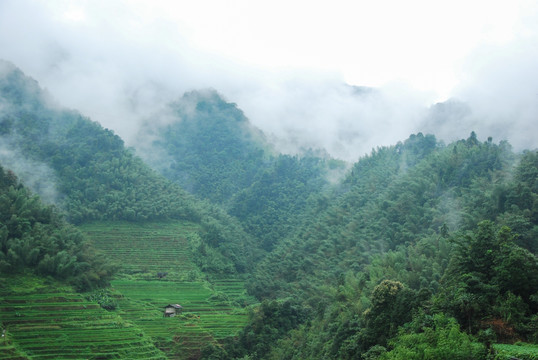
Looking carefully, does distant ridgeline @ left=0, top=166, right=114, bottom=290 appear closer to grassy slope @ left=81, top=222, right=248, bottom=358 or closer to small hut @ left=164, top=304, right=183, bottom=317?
grassy slope @ left=81, top=222, right=248, bottom=358

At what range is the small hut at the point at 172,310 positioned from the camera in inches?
1246

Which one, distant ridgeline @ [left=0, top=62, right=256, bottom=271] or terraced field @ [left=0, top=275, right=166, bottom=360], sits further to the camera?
distant ridgeline @ [left=0, top=62, right=256, bottom=271]

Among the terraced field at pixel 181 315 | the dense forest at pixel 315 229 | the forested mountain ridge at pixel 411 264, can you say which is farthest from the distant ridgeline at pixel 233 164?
the terraced field at pixel 181 315

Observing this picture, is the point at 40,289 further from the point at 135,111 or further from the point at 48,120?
the point at 135,111

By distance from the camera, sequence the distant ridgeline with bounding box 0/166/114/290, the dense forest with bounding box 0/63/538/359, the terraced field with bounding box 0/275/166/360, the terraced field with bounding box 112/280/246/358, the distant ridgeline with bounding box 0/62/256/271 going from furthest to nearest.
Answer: the distant ridgeline with bounding box 0/62/256/271, the terraced field with bounding box 112/280/246/358, the distant ridgeline with bounding box 0/166/114/290, the terraced field with bounding box 0/275/166/360, the dense forest with bounding box 0/63/538/359

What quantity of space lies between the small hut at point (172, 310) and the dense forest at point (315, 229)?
3970 mm

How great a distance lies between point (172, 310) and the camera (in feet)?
105

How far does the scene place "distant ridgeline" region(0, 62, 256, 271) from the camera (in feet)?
145

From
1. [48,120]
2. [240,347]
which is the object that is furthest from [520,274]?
[48,120]

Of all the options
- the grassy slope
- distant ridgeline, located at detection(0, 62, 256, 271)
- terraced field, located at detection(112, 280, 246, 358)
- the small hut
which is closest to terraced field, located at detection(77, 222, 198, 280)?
the grassy slope

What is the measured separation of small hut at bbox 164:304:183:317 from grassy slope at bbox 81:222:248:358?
39 centimetres

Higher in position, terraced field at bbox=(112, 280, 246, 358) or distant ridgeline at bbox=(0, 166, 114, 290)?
distant ridgeline at bbox=(0, 166, 114, 290)

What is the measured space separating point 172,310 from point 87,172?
21557 mm

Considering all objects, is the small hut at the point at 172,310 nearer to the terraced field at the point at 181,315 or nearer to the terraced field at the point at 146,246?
the terraced field at the point at 181,315
